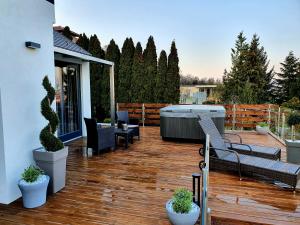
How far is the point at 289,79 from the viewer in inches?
1011

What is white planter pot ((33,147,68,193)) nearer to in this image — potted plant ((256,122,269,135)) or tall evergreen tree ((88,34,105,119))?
potted plant ((256,122,269,135))

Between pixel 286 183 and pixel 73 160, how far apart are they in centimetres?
427

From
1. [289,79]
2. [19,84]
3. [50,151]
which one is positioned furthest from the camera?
[289,79]

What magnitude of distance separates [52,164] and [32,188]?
0.47 meters

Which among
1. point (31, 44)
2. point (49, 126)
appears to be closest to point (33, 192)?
point (49, 126)

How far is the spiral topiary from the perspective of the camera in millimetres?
3525

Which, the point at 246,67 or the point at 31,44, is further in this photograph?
the point at 246,67

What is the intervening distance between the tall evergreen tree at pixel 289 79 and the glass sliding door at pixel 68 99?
75.9 ft

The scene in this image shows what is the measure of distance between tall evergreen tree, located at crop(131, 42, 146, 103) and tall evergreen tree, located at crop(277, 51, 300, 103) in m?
19.4

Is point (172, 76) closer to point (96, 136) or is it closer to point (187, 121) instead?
point (187, 121)

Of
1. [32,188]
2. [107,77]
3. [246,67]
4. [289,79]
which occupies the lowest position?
[32,188]

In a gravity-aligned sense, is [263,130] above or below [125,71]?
below

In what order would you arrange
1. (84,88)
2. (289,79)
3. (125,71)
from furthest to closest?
(289,79), (125,71), (84,88)

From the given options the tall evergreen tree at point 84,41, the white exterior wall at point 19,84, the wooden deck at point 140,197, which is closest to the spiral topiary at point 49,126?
the white exterior wall at point 19,84
